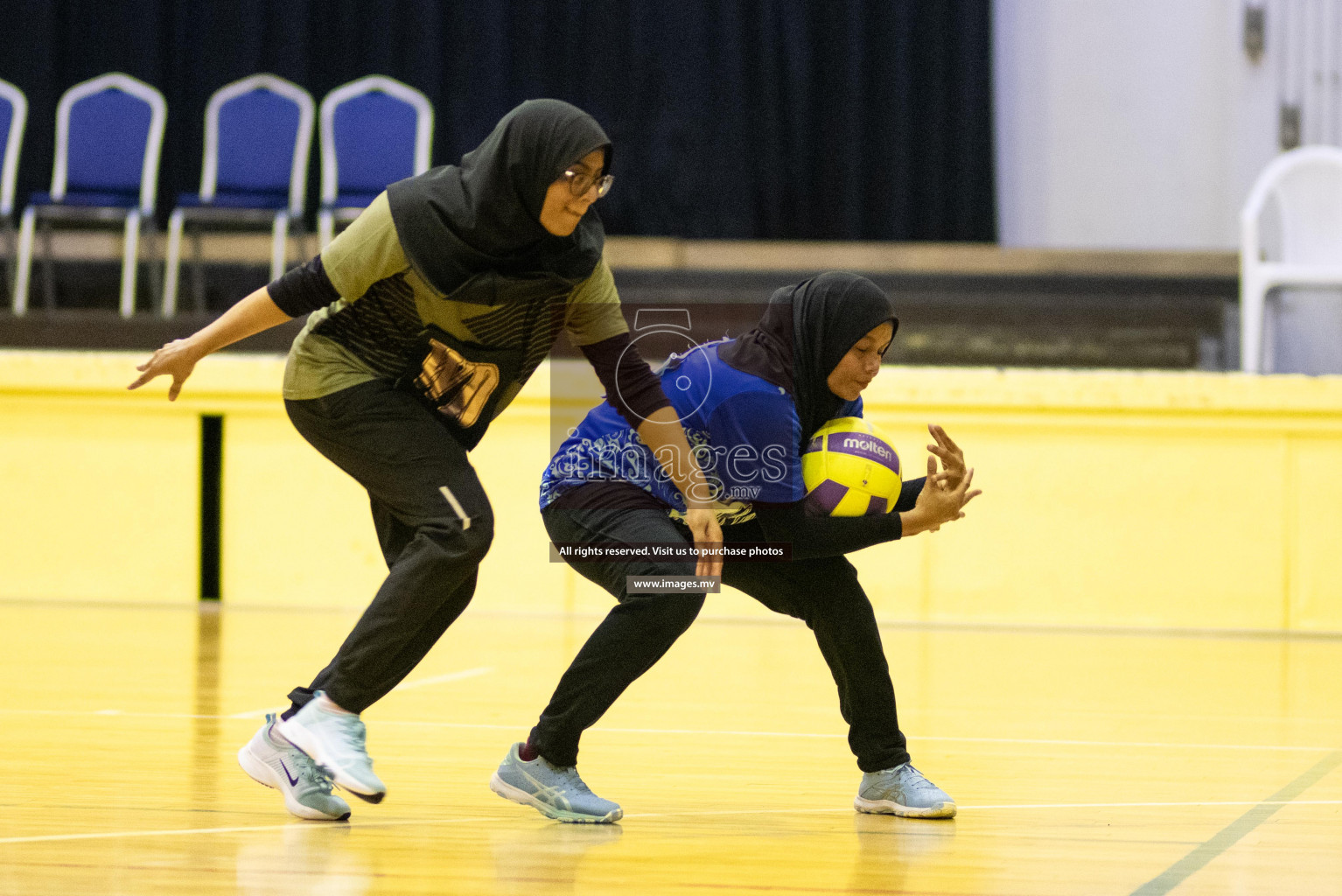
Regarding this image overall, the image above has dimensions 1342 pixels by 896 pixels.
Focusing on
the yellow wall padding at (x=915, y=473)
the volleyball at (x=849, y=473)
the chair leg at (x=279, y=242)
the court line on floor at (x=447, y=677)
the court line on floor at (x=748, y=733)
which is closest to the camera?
the volleyball at (x=849, y=473)

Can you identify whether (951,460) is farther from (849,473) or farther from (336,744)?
(336,744)

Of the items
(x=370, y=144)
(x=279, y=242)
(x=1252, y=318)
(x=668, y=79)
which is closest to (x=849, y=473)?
(x=1252, y=318)

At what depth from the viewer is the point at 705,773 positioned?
2.73 m

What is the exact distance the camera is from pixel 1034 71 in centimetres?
805

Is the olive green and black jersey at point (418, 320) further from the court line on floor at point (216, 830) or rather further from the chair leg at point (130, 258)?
the chair leg at point (130, 258)

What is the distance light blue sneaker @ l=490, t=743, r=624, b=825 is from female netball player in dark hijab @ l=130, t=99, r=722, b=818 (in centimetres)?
24

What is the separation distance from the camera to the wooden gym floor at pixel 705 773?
1955mm

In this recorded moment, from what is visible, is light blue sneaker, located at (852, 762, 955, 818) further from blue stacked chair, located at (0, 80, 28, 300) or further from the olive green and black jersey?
blue stacked chair, located at (0, 80, 28, 300)

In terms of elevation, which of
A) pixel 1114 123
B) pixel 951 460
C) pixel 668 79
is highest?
pixel 668 79

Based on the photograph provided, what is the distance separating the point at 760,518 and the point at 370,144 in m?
4.90

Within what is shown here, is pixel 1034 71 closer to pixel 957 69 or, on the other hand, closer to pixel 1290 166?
pixel 957 69

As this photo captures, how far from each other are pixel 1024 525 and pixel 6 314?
4276mm

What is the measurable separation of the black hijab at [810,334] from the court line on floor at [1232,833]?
84 centimetres

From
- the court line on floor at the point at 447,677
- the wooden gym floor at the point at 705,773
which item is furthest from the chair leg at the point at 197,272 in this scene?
the court line on floor at the point at 447,677
